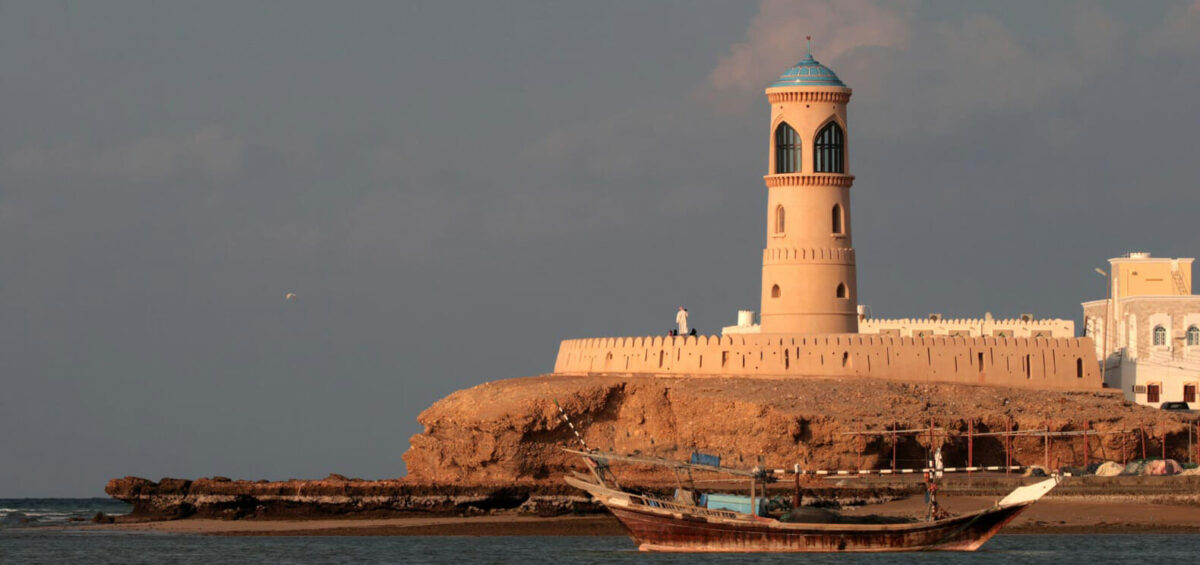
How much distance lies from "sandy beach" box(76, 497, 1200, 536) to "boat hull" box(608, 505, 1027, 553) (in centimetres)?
666

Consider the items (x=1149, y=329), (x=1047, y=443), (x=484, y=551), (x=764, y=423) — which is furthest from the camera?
(x=1149, y=329)

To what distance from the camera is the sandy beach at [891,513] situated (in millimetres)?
62406

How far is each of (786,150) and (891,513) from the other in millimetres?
16515

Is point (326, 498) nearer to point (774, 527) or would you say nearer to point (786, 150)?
point (786, 150)

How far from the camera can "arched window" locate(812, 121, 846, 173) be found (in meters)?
73.9

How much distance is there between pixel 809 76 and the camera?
7394 cm

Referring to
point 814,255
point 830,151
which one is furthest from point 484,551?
point 830,151

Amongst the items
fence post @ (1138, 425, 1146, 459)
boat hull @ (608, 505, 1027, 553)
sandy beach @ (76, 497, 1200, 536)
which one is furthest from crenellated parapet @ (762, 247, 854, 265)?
boat hull @ (608, 505, 1027, 553)

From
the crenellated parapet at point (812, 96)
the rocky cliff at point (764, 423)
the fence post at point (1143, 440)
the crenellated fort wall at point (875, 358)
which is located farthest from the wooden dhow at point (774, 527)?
the crenellated parapet at point (812, 96)

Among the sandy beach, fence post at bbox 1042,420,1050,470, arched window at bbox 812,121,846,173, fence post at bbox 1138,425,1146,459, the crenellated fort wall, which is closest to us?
the sandy beach

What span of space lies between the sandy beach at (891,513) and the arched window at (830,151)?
12880 millimetres

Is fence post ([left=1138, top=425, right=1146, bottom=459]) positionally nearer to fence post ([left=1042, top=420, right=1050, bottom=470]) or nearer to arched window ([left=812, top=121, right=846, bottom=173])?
fence post ([left=1042, top=420, right=1050, bottom=470])

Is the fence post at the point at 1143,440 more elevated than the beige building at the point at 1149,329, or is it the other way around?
the beige building at the point at 1149,329

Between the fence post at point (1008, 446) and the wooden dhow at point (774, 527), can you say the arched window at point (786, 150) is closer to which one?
the fence post at point (1008, 446)
